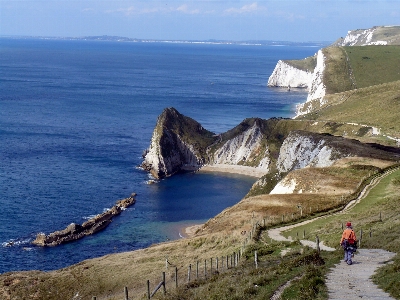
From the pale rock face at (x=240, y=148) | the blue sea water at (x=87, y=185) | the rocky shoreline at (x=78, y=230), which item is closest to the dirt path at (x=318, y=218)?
the blue sea water at (x=87, y=185)

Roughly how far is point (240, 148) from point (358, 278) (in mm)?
94256

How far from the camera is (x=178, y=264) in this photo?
39938 millimetres

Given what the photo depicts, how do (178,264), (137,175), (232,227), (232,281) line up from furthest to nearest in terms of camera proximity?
(137,175), (232,227), (178,264), (232,281)

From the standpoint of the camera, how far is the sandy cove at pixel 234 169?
109 meters

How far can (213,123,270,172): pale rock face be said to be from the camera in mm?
114500

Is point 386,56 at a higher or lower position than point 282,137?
higher

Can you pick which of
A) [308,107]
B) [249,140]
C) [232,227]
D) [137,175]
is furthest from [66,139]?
[232,227]

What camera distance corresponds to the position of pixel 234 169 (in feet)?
367

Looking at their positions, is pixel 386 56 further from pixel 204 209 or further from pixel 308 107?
pixel 204 209

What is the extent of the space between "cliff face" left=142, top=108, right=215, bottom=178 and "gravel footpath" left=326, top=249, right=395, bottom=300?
7970cm

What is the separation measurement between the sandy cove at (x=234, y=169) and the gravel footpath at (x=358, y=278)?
3201 inches

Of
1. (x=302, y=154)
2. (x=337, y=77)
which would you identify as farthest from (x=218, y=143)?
(x=337, y=77)

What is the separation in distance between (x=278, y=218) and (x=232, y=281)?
81.0ft

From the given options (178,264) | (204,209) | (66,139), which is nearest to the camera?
(178,264)
